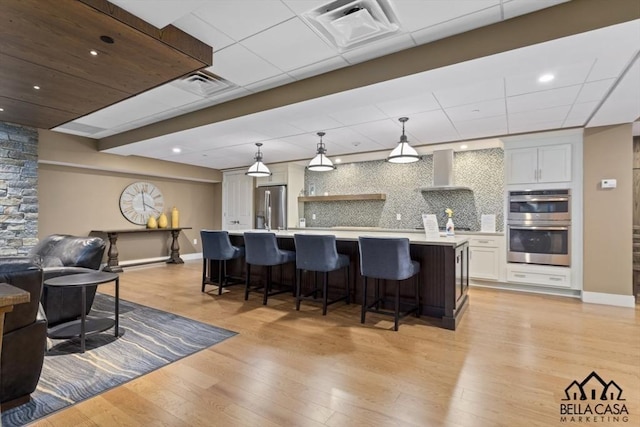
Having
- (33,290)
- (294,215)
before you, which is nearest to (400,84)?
(33,290)

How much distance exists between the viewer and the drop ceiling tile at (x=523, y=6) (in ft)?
6.75

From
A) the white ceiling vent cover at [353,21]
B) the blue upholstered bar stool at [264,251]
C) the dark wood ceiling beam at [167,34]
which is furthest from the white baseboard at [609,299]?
the dark wood ceiling beam at [167,34]

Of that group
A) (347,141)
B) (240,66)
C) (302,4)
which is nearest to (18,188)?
(240,66)

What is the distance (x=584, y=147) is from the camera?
14.3ft

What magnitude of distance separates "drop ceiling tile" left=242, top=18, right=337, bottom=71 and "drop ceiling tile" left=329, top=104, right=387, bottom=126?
821 mm

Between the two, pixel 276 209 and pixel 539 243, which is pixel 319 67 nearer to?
pixel 539 243

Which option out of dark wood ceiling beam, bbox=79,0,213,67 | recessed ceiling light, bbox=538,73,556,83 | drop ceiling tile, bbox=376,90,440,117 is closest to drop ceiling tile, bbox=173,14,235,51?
dark wood ceiling beam, bbox=79,0,213,67

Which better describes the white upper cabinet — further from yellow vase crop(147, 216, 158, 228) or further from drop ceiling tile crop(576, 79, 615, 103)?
yellow vase crop(147, 216, 158, 228)

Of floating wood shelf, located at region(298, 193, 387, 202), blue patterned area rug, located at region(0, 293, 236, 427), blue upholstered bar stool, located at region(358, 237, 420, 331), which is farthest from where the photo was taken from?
floating wood shelf, located at region(298, 193, 387, 202)

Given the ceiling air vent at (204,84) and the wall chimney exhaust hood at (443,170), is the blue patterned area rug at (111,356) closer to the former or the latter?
the ceiling air vent at (204,84)

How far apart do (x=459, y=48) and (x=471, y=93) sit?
0.89m

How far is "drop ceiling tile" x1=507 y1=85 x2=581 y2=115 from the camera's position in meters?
3.11

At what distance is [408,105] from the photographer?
3535mm

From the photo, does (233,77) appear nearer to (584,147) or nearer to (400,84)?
(400,84)
